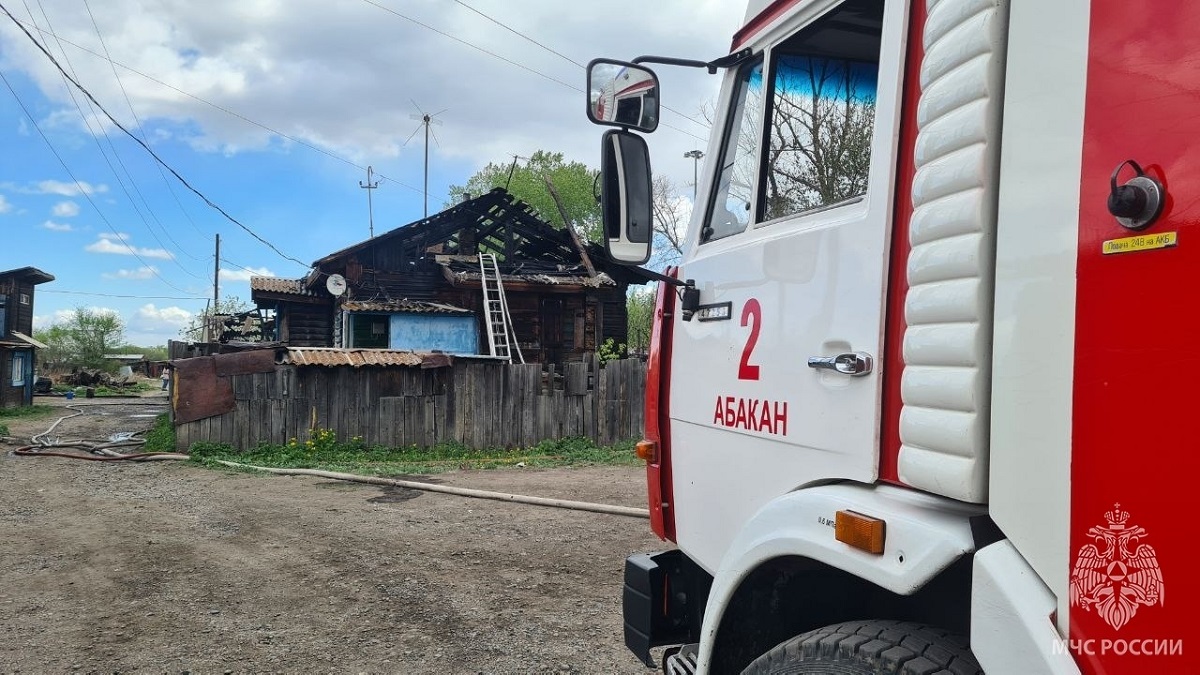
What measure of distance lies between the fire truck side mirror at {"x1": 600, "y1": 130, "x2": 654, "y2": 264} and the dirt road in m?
A: 2.67

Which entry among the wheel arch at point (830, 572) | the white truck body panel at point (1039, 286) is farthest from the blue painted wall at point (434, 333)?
the white truck body panel at point (1039, 286)

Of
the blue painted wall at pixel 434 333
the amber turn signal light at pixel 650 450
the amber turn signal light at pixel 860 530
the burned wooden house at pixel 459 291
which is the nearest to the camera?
the amber turn signal light at pixel 860 530

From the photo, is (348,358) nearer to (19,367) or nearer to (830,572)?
(830,572)

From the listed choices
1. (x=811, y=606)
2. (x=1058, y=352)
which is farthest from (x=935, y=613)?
(x=1058, y=352)

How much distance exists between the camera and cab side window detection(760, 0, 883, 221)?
2.01 metres

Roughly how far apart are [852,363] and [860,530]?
399 mm

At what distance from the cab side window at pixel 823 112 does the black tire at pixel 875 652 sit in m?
1.06

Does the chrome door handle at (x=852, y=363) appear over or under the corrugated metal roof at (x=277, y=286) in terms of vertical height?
under

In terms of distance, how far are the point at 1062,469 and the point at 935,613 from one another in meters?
0.75

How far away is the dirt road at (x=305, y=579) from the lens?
4223 mm

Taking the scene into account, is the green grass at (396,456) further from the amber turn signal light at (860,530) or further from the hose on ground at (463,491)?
the amber turn signal light at (860,530)

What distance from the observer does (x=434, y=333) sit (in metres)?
18.9

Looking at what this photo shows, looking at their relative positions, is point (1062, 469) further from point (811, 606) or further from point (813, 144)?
point (813, 144)

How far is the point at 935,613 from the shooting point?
1.84 metres
